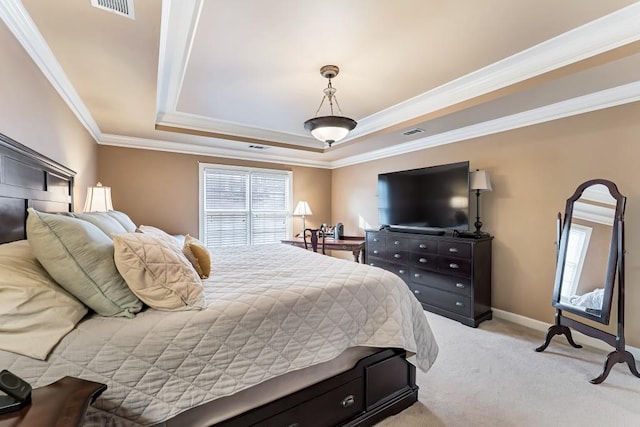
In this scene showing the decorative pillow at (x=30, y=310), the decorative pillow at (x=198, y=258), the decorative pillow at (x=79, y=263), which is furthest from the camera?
the decorative pillow at (x=198, y=258)

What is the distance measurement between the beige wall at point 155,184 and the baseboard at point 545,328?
451 centimetres

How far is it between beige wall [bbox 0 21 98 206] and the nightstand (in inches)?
58.3

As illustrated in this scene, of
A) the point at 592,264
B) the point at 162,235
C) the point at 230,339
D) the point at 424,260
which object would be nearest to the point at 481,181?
the point at 424,260

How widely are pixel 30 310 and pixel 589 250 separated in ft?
12.5

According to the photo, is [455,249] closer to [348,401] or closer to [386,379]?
[386,379]

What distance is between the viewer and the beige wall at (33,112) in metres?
1.57

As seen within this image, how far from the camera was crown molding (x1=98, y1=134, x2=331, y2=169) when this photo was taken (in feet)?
13.3

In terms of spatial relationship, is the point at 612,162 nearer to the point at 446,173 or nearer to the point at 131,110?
the point at 446,173

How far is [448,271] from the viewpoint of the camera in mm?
3371

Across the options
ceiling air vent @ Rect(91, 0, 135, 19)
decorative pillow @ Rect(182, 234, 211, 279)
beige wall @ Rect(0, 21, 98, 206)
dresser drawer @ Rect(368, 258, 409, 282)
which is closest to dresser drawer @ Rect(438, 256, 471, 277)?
dresser drawer @ Rect(368, 258, 409, 282)

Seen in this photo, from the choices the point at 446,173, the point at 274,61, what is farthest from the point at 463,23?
the point at 446,173

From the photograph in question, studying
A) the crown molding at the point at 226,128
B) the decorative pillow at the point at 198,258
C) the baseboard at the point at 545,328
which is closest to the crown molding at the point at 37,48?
the crown molding at the point at 226,128

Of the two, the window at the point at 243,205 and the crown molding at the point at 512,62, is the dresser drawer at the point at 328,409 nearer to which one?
the crown molding at the point at 512,62

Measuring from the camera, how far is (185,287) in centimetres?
137
